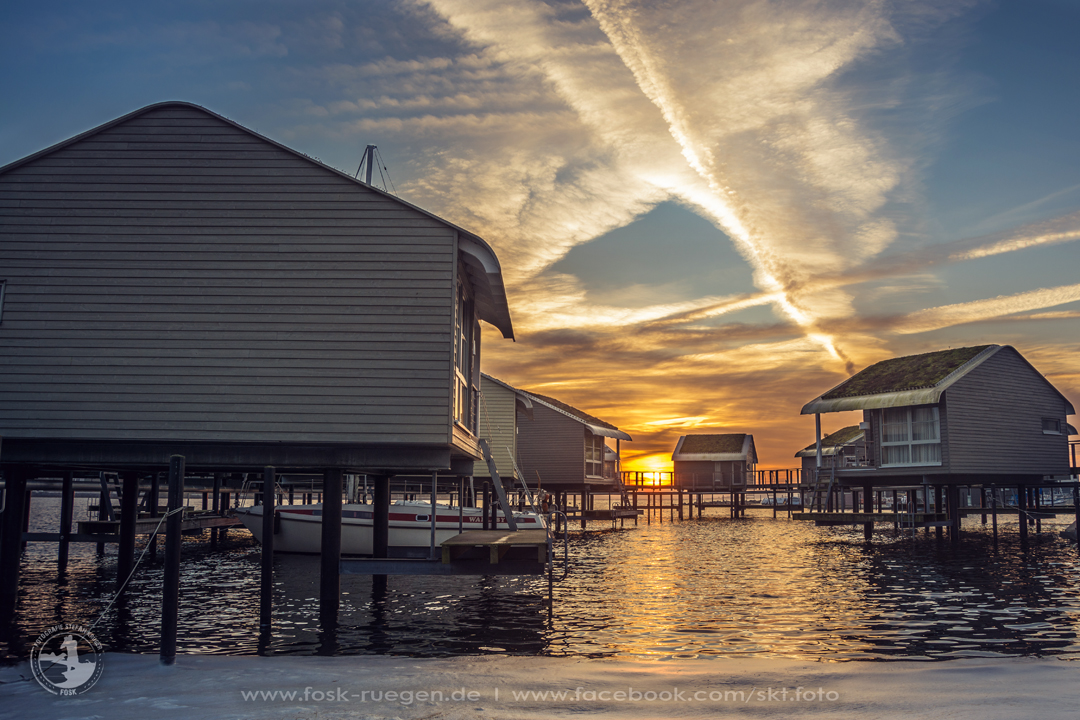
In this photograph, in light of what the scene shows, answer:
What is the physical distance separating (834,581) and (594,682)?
1489cm

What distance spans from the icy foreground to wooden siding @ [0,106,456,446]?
18.9 feet

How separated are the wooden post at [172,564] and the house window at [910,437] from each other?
1180 inches

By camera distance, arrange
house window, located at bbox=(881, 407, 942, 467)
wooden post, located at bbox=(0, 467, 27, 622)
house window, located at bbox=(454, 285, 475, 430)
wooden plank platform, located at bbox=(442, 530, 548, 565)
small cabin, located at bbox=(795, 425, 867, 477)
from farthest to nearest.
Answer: small cabin, located at bbox=(795, 425, 867, 477), house window, located at bbox=(881, 407, 942, 467), house window, located at bbox=(454, 285, 475, 430), wooden post, located at bbox=(0, 467, 27, 622), wooden plank platform, located at bbox=(442, 530, 548, 565)

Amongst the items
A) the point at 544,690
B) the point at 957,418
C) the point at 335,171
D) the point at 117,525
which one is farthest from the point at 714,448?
the point at 544,690

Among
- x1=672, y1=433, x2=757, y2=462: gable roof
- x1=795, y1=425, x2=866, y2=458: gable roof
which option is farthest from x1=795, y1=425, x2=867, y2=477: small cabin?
x1=672, y1=433, x2=757, y2=462: gable roof

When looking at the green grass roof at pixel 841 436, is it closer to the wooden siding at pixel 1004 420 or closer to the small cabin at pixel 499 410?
the wooden siding at pixel 1004 420

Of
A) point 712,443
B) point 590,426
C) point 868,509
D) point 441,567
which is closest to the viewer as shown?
point 441,567

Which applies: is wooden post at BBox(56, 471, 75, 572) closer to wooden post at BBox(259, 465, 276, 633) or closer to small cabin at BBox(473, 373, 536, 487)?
wooden post at BBox(259, 465, 276, 633)

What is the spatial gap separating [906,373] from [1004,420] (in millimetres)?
4401

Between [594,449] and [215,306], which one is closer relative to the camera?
[215,306]

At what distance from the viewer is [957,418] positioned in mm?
32312

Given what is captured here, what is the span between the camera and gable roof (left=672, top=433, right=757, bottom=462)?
6906 centimetres

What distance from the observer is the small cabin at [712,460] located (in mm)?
69250

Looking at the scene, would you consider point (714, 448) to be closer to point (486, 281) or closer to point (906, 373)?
point (906, 373)
